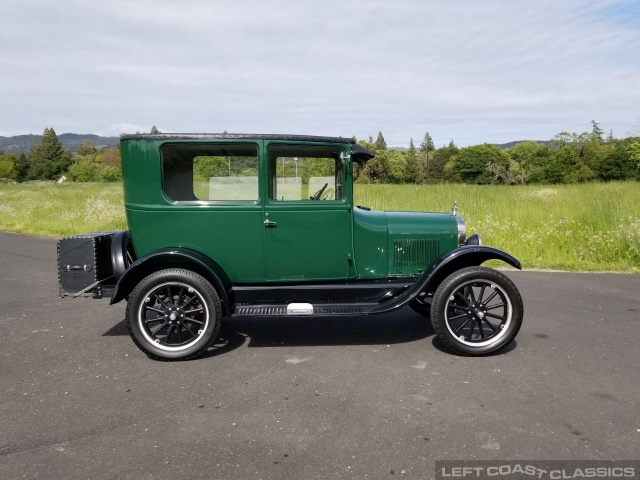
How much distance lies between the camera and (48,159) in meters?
108

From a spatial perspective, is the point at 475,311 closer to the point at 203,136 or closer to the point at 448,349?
the point at 448,349

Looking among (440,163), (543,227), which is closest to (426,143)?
(440,163)

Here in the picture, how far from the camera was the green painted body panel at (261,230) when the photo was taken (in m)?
4.36

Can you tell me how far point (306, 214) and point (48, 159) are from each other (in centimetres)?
12189

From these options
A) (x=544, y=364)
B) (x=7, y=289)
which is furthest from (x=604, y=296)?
(x=7, y=289)

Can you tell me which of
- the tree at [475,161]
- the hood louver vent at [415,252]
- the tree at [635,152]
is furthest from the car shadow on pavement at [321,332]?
the tree at [475,161]

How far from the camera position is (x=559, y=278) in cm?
749

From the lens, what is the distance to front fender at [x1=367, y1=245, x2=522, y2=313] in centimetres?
433

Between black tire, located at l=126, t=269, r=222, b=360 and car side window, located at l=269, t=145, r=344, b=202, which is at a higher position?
car side window, located at l=269, t=145, r=344, b=202

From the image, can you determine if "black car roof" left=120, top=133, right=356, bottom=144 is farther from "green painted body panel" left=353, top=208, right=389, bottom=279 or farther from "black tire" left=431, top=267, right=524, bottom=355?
"black tire" left=431, top=267, right=524, bottom=355

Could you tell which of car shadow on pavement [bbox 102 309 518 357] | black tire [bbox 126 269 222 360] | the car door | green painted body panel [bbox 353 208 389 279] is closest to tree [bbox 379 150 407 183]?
car shadow on pavement [bbox 102 309 518 357]

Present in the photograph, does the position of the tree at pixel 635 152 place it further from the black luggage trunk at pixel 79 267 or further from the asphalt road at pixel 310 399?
the black luggage trunk at pixel 79 267

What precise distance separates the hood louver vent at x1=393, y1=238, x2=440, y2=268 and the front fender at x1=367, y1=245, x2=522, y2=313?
0.29m

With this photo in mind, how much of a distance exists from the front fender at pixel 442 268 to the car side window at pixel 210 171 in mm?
1613
